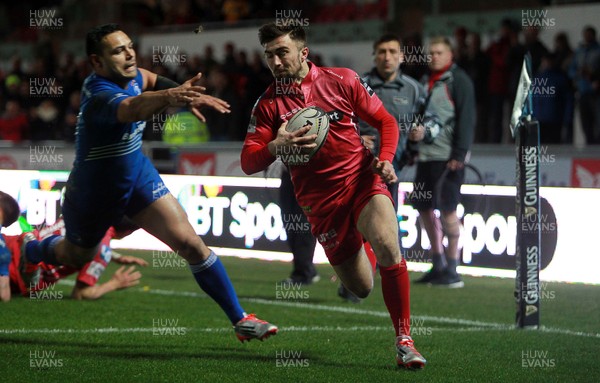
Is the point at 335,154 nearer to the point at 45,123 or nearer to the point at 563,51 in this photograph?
the point at 563,51

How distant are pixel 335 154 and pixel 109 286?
11.0ft

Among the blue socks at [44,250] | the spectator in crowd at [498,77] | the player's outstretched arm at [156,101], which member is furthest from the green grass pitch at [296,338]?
the spectator in crowd at [498,77]

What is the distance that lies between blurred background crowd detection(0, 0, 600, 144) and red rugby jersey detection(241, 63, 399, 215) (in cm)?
806

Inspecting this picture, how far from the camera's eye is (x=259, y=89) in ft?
58.4

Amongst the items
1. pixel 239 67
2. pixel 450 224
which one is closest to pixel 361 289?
pixel 450 224

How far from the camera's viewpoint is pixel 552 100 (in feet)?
48.2

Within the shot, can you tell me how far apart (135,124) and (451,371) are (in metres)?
2.62

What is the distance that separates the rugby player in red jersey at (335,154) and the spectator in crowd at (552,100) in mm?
8009

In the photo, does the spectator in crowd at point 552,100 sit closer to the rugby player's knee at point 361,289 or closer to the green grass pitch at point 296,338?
the green grass pitch at point 296,338

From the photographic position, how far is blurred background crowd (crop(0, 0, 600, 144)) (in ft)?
48.7

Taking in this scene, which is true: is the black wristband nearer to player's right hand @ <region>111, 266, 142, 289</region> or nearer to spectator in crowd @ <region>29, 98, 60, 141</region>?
player's right hand @ <region>111, 266, 142, 289</region>

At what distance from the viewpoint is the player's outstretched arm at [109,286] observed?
936 cm

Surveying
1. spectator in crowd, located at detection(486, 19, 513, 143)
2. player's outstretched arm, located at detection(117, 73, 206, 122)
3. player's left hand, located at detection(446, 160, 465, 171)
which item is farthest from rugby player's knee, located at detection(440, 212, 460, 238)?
player's outstretched arm, located at detection(117, 73, 206, 122)

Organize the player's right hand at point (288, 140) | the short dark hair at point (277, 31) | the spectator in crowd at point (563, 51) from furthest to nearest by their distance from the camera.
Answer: the spectator in crowd at point (563, 51)
the short dark hair at point (277, 31)
the player's right hand at point (288, 140)
